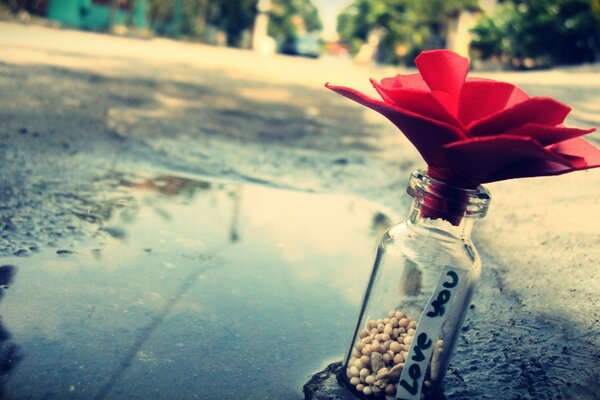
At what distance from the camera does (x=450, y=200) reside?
87cm

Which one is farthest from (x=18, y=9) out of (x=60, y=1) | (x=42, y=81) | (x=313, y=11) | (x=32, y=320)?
(x=313, y=11)

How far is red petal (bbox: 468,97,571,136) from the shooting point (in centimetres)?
75

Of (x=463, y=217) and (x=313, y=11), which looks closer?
(x=463, y=217)

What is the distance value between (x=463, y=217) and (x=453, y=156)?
0.14 metres

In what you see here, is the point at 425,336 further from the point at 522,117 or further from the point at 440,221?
the point at 522,117

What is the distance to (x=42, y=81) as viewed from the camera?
4047 millimetres

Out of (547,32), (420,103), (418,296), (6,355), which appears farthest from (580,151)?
(547,32)

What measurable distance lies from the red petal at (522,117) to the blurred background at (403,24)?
841 centimetres

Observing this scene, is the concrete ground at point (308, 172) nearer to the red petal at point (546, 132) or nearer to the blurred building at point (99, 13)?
the red petal at point (546, 132)

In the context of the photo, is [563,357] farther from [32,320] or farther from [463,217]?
[32,320]

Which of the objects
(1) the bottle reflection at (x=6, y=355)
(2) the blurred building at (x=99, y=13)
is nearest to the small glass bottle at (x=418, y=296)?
(1) the bottle reflection at (x=6, y=355)

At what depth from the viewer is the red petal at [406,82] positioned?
3.01 ft

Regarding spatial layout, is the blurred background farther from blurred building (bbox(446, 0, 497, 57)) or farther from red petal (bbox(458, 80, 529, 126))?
red petal (bbox(458, 80, 529, 126))

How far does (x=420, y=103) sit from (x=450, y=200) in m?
0.17
